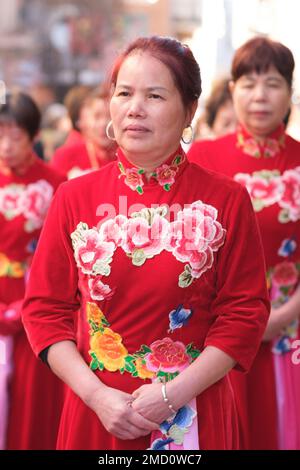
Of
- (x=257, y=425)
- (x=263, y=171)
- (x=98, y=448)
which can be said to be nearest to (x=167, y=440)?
(x=98, y=448)

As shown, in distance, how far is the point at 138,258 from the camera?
2445 mm

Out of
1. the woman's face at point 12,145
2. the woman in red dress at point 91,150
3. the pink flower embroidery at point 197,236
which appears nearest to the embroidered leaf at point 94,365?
the pink flower embroidery at point 197,236

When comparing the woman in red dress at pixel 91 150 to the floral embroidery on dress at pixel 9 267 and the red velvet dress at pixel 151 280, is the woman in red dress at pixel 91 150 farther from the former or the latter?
the red velvet dress at pixel 151 280

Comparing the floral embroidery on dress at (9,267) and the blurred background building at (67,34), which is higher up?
the blurred background building at (67,34)

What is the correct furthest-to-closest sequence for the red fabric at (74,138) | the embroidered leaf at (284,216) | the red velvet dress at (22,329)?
1. the red fabric at (74,138)
2. the red velvet dress at (22,329)
3. the embroidered leaf at (284,216)

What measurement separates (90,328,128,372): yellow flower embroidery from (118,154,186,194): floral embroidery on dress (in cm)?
39

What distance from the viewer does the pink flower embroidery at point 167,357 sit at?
2451 mm

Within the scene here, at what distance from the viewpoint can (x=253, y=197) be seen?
3.48 m

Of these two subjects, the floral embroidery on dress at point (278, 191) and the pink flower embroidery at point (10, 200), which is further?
the pink flower embroidery at point (10, 200)

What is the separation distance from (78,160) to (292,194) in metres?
1.72

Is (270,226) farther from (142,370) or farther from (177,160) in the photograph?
(142,370)

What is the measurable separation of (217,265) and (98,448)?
1.89 ft

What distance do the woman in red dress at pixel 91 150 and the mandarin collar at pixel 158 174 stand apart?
2.15 metres

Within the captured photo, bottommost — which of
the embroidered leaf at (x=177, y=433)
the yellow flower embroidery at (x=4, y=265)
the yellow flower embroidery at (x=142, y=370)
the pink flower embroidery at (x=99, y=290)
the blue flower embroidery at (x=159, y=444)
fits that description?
the blue flower embroidery at (x=159, y=444)
